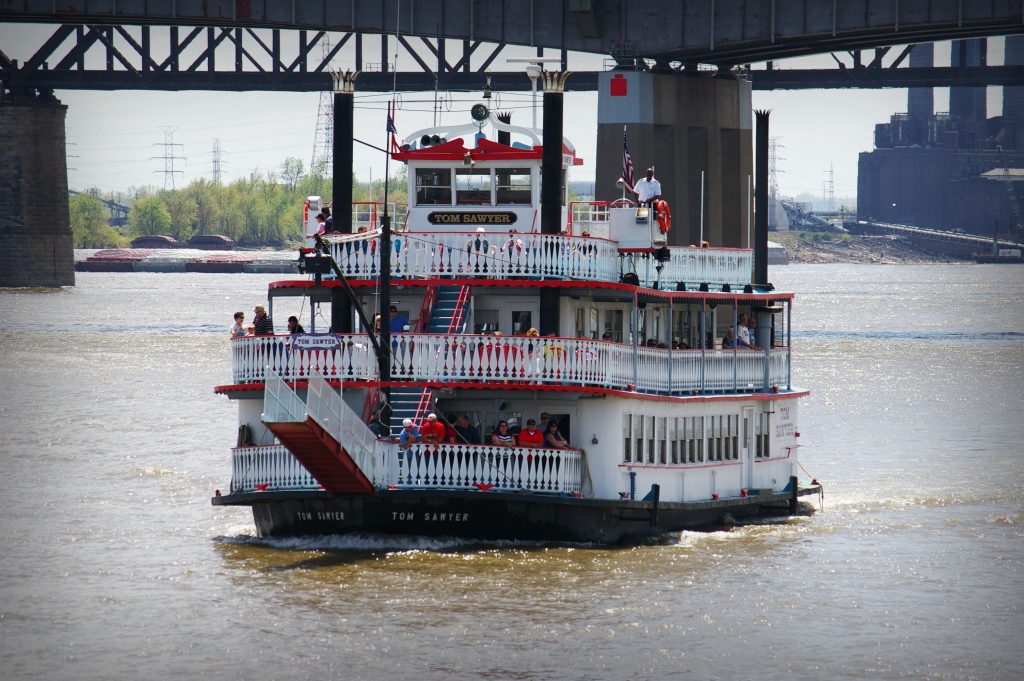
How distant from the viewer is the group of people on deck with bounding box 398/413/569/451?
111 ft

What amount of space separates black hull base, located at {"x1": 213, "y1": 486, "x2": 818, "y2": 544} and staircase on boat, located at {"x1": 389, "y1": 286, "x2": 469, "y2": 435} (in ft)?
5.36

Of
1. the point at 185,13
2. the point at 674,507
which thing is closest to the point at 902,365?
the point at 185,13

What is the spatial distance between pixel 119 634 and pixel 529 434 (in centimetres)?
824

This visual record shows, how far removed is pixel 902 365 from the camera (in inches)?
3590

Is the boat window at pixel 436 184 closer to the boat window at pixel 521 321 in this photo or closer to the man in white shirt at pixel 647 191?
the boat window at pixel 521 321

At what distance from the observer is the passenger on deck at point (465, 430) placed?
34500mm

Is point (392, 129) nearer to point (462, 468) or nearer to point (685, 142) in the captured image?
point (462, 468)

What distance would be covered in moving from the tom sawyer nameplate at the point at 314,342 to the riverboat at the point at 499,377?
39 millimetres

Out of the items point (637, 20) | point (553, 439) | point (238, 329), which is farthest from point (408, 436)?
point (637, 20)

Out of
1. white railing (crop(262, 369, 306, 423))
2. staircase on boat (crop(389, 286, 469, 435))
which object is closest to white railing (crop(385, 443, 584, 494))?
staircase on boat (crop(389, 286, 469, 435))

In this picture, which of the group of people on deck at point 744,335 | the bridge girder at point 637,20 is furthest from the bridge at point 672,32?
the group of people on deck at point 744,335

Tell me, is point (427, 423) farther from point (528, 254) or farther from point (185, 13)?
point (185, 13)

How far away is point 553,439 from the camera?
113ft

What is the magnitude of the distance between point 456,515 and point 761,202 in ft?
73.4
